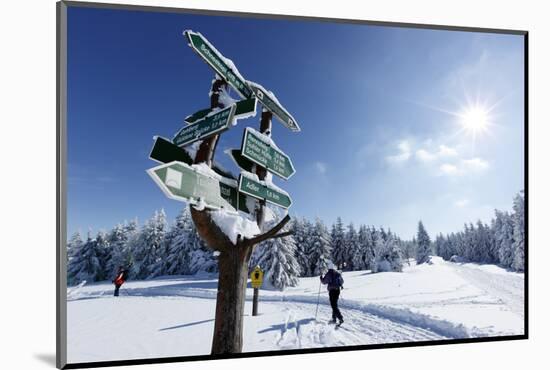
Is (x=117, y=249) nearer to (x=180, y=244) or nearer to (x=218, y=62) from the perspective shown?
(x=180, y=244)

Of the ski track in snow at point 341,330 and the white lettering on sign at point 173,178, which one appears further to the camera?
the ski track in snow at point 341,330

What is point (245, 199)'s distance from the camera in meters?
6.69

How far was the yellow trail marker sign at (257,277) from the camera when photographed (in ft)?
22.2

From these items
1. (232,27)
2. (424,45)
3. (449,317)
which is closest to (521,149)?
(424,45)

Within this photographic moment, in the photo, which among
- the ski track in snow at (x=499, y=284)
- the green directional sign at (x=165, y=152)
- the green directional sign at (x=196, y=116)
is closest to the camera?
the green directional sign at (x=165, y=152)

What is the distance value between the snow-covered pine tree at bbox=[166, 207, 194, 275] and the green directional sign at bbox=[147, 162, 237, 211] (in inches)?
9.2

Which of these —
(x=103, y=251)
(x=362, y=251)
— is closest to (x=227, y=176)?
(x=103, y=251)

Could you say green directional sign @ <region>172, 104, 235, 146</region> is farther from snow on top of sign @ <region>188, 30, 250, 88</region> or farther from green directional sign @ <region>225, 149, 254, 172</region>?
snow on top of sign @ <region>188, 30, 250, 88</region>

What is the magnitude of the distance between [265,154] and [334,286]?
1887mm

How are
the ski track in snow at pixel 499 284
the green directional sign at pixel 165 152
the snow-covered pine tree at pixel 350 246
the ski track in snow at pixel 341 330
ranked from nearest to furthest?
the green directional sign at pixel 165 152 < the ski track in snow at pixel 341 330 < the snow-covered pine tree at pixel 350 246 < the ski track in snow at pixel 499 284

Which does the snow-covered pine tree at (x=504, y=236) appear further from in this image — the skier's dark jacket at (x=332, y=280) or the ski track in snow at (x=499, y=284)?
the skier's dark jacket at (x=332, y=280)

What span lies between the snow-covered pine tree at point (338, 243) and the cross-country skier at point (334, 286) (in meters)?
0.11

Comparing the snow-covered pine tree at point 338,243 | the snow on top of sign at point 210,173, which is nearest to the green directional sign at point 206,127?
the snow on top of sign at point 210,173

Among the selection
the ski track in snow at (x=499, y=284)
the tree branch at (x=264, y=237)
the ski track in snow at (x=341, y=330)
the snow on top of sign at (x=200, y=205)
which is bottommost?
the ski track in snow at (x=341, y=330)
